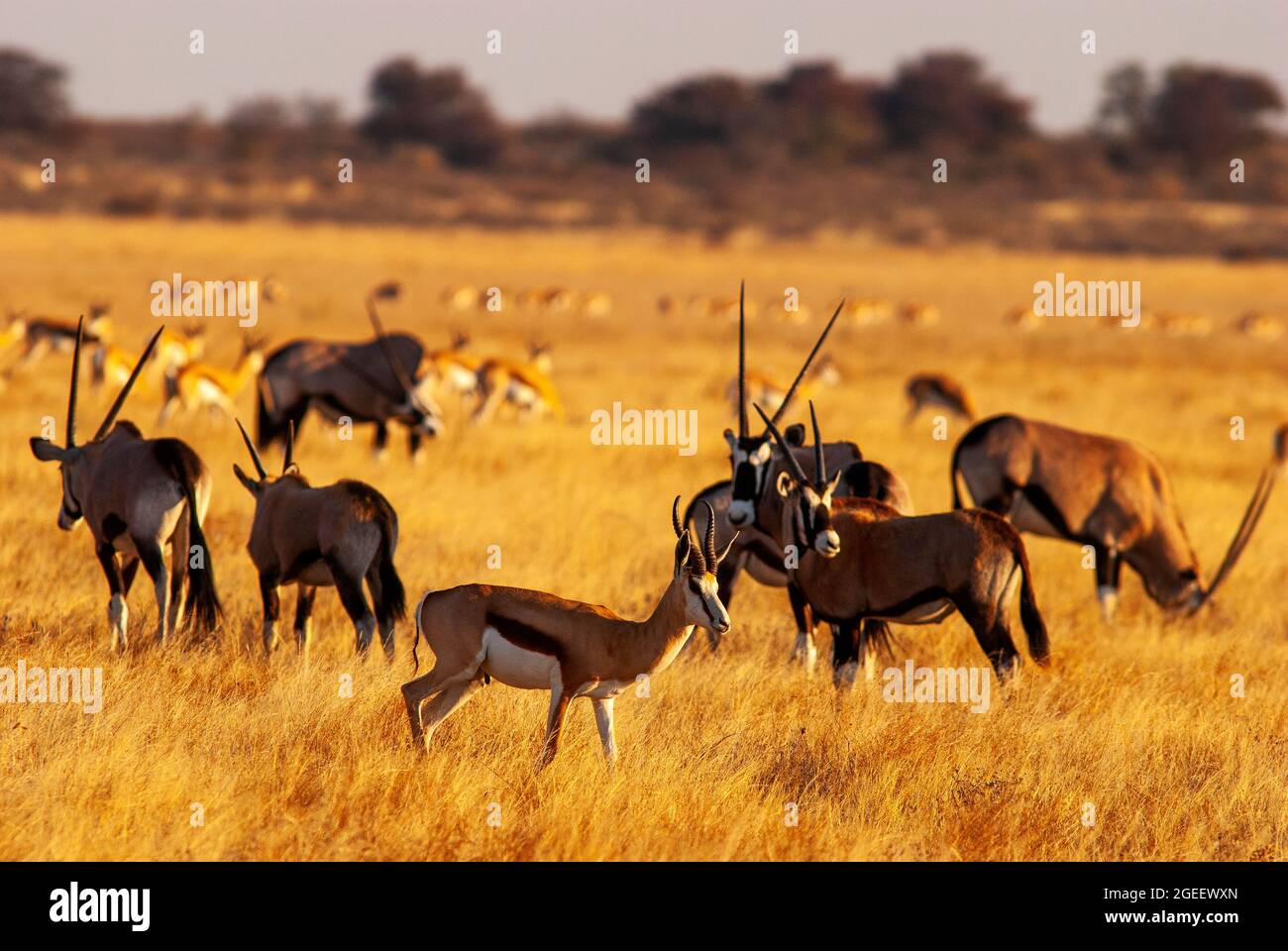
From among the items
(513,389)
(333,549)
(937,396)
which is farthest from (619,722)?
(937,396)

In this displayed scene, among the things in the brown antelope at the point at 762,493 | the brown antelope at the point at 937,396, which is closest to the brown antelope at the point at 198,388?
the brown antelope at the point at 937,396

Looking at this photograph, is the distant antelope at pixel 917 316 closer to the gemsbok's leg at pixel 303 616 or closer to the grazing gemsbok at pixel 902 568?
the grazing gemsbok at pixel 902 568

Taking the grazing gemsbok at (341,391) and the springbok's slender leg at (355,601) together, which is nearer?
the springbok's slender leg at (355,601)

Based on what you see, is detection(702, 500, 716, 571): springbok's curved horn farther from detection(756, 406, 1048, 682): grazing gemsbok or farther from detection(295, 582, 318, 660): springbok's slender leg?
detection(295, 582, 318, 660): springbok's slender leg

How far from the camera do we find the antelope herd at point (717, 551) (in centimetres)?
679

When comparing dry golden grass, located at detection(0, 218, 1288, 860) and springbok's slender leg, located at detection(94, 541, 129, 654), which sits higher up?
springbok's slender leg, located at detection(94, 541, 129, 654)

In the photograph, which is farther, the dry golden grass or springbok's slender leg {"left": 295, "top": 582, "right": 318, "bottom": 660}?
springbok's slender leg {"left": 295, "top": 582, "right": 318, "bottom": 660}

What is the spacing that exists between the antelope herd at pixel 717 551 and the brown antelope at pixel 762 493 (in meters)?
0.02

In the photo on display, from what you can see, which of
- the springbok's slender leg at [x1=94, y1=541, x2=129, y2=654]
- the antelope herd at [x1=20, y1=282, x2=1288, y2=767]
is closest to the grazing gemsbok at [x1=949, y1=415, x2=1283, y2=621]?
the antelope herd at [x1=20, y1=282, x2=1288, y2=767]

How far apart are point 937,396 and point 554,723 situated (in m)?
15.2

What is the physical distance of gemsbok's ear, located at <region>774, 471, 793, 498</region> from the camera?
27.8ft

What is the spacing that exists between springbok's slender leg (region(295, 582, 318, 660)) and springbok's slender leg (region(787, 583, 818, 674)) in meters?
2.51

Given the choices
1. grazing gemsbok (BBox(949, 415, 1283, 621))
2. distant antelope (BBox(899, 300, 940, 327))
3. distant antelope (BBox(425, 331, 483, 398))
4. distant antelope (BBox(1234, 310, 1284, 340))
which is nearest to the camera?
grazing gemsbok (BBox(949, 415, 1283, 621))

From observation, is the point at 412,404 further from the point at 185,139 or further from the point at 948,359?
the point at 185,139
